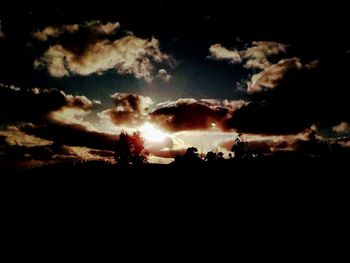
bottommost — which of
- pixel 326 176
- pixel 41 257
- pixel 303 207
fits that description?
pixel 41 257

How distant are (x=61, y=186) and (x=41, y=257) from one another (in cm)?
2972

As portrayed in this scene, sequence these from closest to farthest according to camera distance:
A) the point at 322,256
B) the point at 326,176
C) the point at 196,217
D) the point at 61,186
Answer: the point at 322,256 < the point at 196,217 < the point at 326,176 < the point at 61,186

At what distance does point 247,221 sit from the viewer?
112ft

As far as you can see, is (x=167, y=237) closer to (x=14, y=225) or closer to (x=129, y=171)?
(x=14, y=225)

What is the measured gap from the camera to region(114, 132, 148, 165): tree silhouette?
324 feet

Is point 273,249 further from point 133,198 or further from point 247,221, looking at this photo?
point 133,198

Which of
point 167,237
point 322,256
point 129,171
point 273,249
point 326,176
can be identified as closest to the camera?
point 322,256

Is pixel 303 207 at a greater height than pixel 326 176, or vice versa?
pixel 326 176

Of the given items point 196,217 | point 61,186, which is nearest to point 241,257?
point 196,217

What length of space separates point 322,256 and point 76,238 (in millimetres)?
21929

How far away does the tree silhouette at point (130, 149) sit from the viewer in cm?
9862

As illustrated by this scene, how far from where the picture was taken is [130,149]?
9988cm

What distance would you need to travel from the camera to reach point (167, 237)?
30.4m

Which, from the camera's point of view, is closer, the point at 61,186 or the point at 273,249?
the point at 273,249
